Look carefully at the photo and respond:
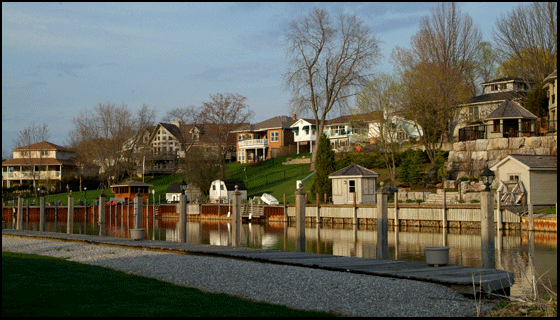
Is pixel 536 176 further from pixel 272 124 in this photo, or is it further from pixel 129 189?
pixel 272 124

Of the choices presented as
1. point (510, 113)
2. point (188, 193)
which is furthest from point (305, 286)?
point (188, 193)

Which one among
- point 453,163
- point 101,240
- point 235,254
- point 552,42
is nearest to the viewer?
point 235,254

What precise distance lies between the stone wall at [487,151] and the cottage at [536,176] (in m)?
6.36

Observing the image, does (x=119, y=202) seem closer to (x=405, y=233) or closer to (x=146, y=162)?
(x=146, y=162)

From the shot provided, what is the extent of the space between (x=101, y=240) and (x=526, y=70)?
2168 inches

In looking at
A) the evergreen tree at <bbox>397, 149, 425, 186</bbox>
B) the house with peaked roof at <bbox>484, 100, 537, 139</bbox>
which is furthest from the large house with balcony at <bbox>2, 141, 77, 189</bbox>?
the house with peaked roof at <bbox>484, 100, 537, 139</bbox>

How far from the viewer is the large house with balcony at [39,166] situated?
85.6m

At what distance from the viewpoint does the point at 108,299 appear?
33.2 ft

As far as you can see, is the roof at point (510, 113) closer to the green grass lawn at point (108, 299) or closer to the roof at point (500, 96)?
the roof at point (500, 96)

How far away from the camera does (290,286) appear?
1245 centimetres

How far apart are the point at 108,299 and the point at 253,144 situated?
79.2 m

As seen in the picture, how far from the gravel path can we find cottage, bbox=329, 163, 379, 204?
29110 millimetres

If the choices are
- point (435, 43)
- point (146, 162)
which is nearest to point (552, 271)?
point (435, 43)

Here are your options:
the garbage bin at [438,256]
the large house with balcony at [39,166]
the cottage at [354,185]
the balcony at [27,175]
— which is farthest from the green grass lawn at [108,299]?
the balcony at [27,175]
